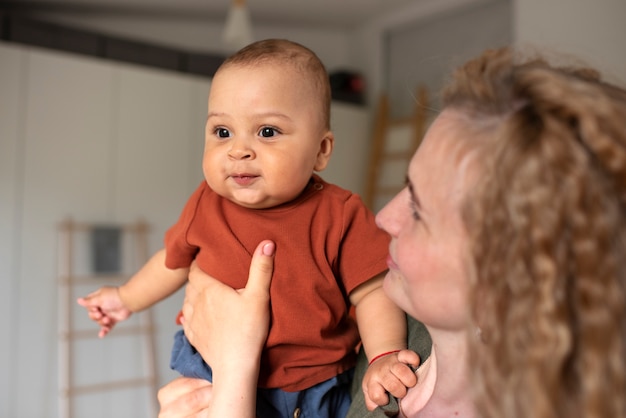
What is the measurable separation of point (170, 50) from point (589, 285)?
4355mm

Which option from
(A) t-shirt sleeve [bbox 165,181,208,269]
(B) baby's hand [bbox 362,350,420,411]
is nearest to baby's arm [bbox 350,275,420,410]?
(B) baby's hand [bbox 362,350,420,411]

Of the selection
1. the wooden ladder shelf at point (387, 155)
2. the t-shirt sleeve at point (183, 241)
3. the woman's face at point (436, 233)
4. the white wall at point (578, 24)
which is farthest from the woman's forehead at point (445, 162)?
the wooden ladder shelf at point (387, 155)

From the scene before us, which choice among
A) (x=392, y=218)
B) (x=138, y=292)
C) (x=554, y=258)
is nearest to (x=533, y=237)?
(x=554, y=258)

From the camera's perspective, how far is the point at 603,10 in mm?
3971

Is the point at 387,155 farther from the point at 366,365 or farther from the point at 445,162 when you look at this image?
the point at 445,162

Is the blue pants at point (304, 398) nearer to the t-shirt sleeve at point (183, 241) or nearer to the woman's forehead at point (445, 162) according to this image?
the t-shirt sleeve at point (183, 241)

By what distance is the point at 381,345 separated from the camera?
1138 mm

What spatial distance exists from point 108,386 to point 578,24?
4.08 metres

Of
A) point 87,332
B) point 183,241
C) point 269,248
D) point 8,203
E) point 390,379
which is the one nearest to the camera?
point 390,379

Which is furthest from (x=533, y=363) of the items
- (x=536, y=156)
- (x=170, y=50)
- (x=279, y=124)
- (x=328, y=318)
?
(x=170, y=50)

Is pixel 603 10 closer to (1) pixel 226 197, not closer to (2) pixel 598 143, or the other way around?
(1) pixel 226 197

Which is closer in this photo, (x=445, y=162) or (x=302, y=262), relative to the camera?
(x=445, y=162)

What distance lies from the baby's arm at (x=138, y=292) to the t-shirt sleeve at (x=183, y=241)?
7 cm

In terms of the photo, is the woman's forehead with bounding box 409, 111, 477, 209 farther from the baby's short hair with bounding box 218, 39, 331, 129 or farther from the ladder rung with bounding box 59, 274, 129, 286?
the ladder rung with bounding box 59, 274, 129, 286
